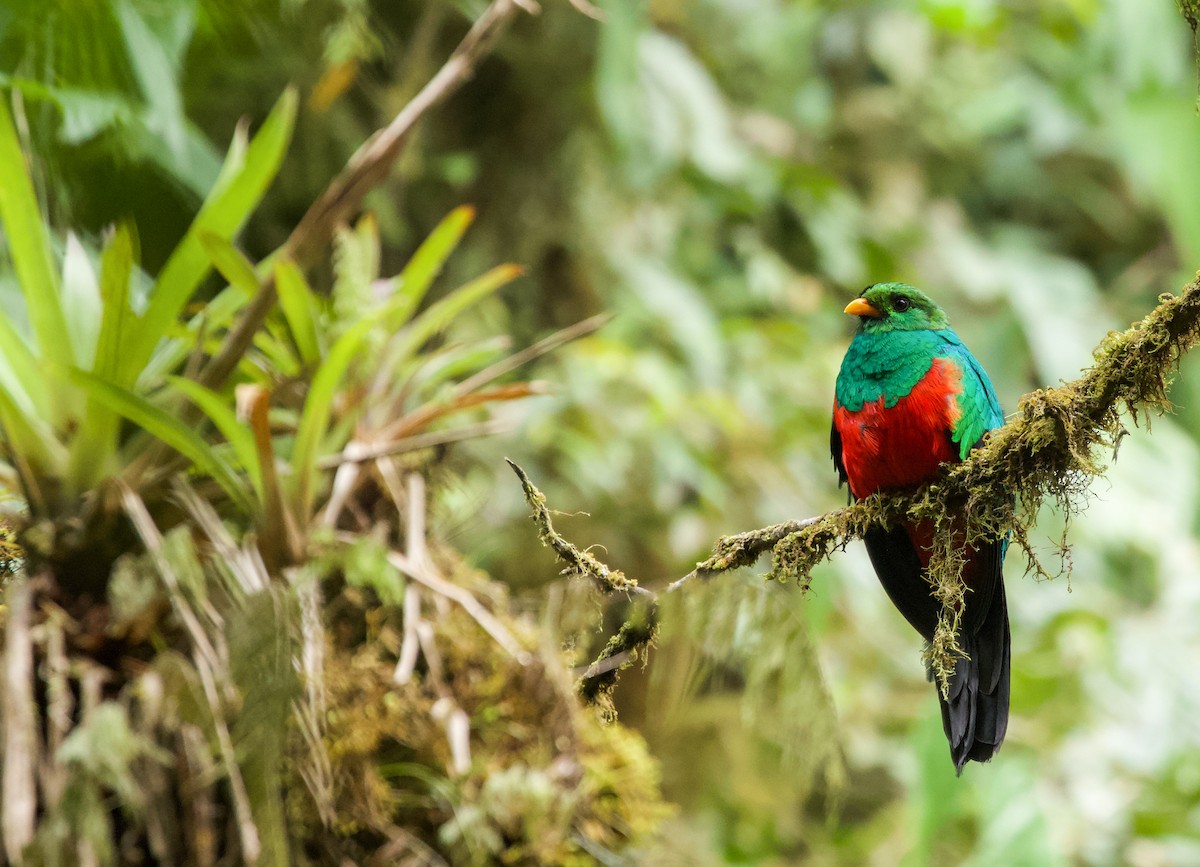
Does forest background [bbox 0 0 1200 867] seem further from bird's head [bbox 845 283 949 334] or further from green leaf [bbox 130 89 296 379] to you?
bird's head [bbox 845 283 949 334]

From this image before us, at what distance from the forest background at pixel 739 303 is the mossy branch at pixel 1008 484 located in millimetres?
985

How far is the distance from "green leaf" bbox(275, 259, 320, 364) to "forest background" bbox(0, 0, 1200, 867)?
0.25 metres

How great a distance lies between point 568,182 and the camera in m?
4.28

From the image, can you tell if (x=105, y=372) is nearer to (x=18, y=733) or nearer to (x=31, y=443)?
(x=31, y=443)

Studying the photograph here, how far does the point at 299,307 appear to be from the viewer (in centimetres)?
220

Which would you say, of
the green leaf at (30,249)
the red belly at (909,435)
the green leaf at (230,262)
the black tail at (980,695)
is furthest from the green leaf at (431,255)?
the black tail at (980,695)

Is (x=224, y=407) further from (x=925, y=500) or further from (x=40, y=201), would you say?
(x=925, y=500)

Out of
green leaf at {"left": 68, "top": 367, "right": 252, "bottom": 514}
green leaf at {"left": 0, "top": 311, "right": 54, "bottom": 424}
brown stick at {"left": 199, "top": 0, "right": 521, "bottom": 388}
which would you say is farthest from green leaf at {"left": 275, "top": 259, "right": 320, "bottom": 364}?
green leaf at {"left": 0, "top": 311, "right": 54, "bottom": 424}

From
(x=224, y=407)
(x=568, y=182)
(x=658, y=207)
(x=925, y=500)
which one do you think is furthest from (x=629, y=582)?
(x=658, y=207)

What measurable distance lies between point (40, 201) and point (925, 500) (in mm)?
2085

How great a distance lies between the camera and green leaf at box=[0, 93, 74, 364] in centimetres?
189

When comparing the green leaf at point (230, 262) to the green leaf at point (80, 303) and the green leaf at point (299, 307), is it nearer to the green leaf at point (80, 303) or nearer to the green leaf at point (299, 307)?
the green leaf at point (299, 307)

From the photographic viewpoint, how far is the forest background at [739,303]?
9.59 ft

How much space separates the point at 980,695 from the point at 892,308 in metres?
0.75
